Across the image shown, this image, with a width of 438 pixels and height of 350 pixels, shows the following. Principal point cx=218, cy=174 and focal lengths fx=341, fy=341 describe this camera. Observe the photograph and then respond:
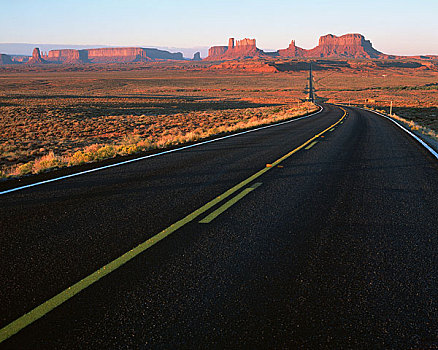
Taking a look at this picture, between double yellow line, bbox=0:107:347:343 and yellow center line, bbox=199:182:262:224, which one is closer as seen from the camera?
double yellow line, bbox=0:107:347:343

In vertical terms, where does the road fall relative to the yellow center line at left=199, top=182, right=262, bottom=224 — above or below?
below

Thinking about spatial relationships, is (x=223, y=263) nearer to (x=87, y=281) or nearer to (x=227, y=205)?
(x=87, y=281)

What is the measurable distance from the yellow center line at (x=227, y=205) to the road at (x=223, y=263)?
0.04 meters

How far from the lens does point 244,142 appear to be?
12.9 metres

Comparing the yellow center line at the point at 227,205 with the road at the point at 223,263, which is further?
the yellow center line at the point at 227,205

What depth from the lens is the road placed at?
8.30 feet

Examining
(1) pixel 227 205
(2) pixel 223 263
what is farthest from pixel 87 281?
(1) pixel 227 205

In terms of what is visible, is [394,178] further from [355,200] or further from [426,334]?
[426,334]

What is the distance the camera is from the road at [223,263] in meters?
2.53

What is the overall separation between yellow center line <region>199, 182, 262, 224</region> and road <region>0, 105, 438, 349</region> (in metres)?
0.04

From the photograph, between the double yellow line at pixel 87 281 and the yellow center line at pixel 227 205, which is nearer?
the double yellow line at pixel 87 281

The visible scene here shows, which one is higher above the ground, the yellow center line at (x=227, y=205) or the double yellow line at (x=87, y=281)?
the yellow center line at (x=227, y=205)

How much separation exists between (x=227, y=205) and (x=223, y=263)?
6.13 ft

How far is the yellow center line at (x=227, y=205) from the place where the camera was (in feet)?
15.5
